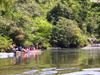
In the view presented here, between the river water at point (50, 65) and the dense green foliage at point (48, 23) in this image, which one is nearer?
the river water at point (50, 65)

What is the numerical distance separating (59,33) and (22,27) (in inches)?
811

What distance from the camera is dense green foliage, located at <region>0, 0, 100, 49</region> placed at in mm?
33244

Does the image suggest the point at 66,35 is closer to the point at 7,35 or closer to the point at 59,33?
the point at 59,33

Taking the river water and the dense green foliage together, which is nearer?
the river water

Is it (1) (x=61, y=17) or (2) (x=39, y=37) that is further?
(1) (x=61, y=17)

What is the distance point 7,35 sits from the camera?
34594 millimetres

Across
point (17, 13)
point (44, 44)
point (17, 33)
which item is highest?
point (17, 13)

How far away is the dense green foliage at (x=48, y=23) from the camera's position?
109 feet

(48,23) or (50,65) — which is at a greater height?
(48,23)

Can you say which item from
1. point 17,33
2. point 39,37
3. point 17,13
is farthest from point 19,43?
point 39,37

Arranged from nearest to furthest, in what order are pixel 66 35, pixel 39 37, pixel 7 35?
pixel 7 35 → pixel 39 37 → pixel 66 35

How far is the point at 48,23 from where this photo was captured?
56.2 m

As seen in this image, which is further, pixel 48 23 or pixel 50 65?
pixel 48 23

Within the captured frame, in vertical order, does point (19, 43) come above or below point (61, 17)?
below
